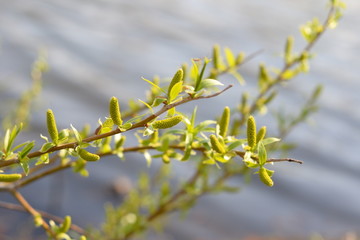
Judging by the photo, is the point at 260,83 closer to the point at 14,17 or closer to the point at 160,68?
the point at 160,68

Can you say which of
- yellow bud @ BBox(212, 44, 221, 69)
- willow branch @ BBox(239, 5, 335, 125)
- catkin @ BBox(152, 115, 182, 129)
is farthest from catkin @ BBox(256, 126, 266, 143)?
willow branch @ BBox(239, 5, 335, 125)

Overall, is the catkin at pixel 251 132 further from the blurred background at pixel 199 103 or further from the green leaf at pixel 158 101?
the blurred background at pixel 199 103

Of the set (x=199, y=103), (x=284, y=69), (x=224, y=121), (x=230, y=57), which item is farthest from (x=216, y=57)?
(x=199, y=103)

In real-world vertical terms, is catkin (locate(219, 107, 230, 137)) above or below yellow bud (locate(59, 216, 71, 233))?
above

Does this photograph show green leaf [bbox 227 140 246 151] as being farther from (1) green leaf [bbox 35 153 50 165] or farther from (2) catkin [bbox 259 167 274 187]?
(1) green leaf [bbox 35 153 50 165]

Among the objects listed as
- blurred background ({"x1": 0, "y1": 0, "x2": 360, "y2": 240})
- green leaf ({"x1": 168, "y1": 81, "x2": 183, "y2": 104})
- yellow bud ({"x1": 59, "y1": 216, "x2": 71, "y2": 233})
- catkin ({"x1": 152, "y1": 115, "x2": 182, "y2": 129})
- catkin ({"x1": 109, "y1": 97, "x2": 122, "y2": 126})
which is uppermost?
green leaf ({"x1": 168, "y1": 81, "x2": 183, "y2": 104})

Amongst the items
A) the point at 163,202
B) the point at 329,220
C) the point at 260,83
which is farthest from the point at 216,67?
the point at 329,220
